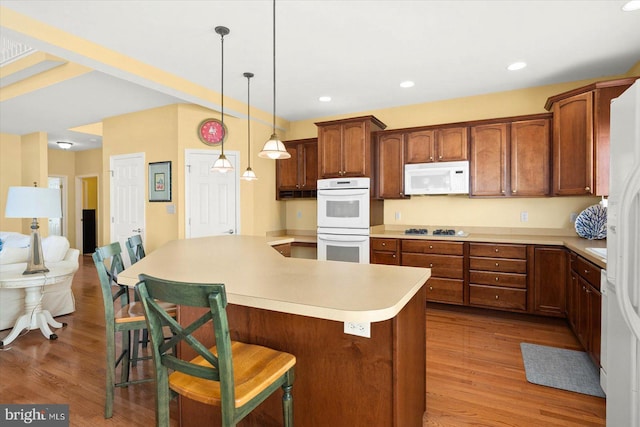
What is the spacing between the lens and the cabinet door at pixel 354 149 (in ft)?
13.9

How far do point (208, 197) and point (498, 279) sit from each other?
3831 millimetres

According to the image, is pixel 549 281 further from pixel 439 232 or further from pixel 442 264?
pixel 439 232

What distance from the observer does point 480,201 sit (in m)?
4.16

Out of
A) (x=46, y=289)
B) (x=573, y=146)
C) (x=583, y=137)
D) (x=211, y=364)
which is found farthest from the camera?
(x=46, y=289)

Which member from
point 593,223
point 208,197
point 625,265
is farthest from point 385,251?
point 625,265

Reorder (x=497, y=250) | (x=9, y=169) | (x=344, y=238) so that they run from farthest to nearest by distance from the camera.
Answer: (x=9, y=169)
(x=344, y=238)
(x=497, y=250)

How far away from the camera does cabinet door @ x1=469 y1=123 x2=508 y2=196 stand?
3.77 meters

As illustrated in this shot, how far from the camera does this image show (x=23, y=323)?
2.97 metres

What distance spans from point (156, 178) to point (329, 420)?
423cm

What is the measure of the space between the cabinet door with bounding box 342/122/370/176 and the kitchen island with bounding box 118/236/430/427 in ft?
8.46

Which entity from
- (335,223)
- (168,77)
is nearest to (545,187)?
(335,223)

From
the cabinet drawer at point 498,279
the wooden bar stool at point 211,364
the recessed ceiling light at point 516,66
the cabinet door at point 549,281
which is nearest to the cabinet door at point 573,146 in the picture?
the recessed ceiling light at point 516,66

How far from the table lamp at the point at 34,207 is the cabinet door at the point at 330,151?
2939 mm

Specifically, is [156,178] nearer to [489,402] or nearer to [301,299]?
[301,299]
